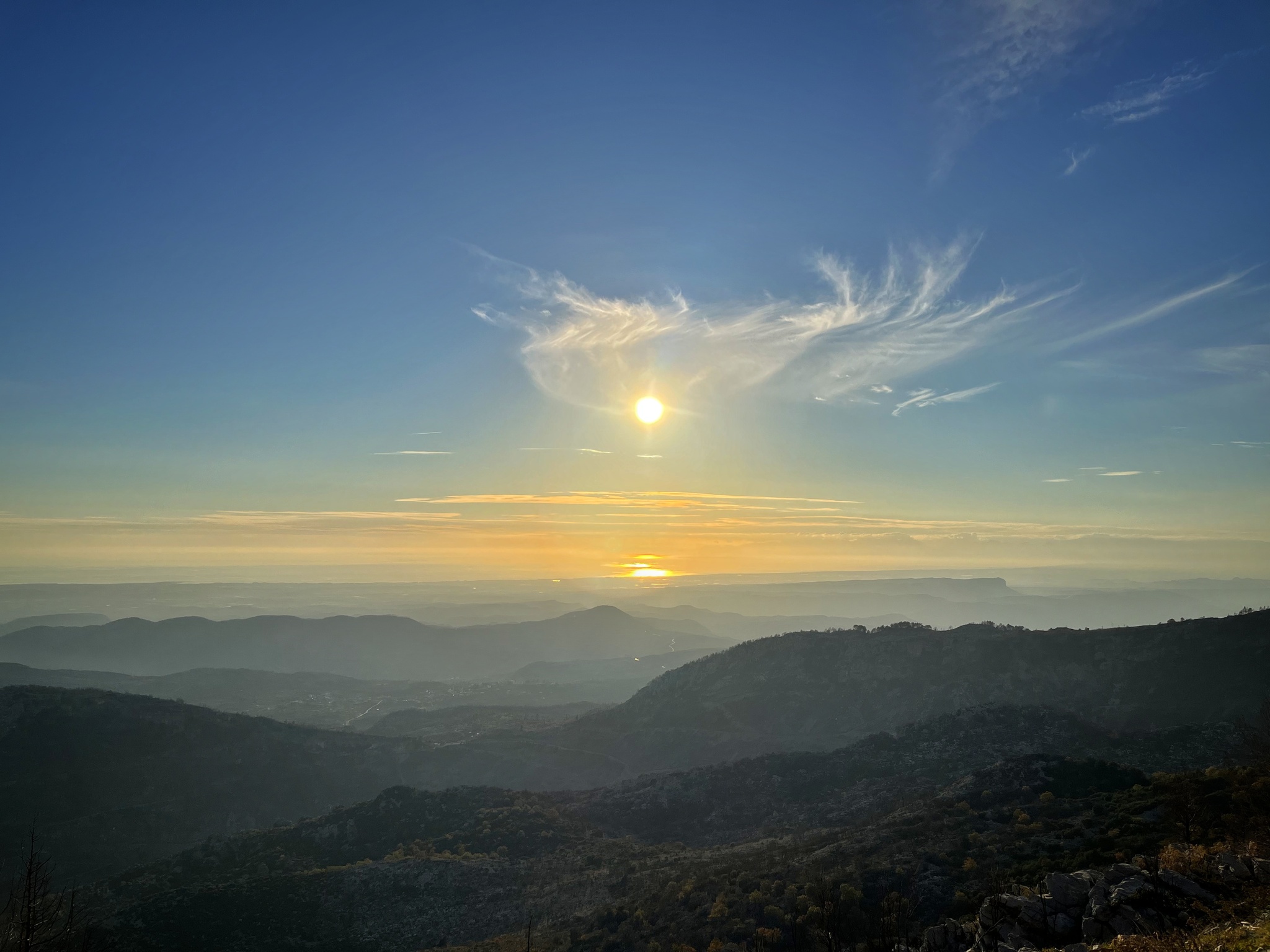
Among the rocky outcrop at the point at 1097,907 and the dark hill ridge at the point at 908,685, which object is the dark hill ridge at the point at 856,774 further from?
the rocky outcrop at the point at 1097,907

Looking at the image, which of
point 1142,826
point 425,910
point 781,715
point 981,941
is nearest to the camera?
point 981,941

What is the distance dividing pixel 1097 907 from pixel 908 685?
76395 mm

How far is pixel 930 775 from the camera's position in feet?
196

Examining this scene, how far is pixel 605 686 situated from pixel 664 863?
15498cm

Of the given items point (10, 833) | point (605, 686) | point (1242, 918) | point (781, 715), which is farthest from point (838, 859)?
point (605, 686)

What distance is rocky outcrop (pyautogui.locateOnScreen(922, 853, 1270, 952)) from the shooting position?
661 inches

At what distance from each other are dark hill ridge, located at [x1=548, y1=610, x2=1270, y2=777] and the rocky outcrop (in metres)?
58.6

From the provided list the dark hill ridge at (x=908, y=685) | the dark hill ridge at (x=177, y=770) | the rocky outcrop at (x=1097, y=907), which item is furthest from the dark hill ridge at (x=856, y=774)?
the rocky outcrop at (x=1097, y=907)

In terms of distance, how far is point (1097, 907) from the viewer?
17.5 m

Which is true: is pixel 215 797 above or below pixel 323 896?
below

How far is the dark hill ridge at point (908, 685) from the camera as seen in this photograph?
68438mm

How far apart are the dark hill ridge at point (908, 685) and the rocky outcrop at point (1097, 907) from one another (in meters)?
58.6

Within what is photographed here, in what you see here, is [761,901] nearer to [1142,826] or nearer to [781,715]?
[1142,826]

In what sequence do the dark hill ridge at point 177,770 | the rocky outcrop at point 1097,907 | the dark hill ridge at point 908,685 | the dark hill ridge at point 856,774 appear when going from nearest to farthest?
1. the rocky outcrop at point 1097,907
2. the dark hill ridge at point 856,774
3. the dark hill ridge at point 177,770
4. the dark hill ridge at point 908,685
